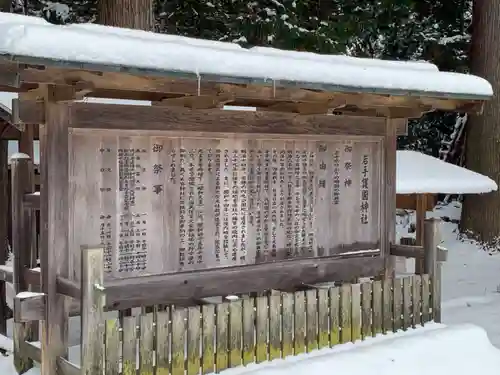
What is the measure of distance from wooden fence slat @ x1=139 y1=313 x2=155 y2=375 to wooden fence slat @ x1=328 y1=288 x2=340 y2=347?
6.67 ft

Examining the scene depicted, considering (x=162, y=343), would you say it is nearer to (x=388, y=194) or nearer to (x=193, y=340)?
(x=193, y=340)

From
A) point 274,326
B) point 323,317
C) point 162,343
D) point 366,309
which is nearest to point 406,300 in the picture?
point 366,309

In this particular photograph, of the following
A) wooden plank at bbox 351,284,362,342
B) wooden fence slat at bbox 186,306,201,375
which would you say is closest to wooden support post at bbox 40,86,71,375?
wooden fence slat at bbox 186,306,201,375

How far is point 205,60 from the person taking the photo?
4.84m

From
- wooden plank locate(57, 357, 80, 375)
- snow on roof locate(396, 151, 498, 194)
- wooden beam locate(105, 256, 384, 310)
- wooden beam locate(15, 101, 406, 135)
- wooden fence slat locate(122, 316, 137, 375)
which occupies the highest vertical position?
wooden beam locate(15, 101, 406, 135)

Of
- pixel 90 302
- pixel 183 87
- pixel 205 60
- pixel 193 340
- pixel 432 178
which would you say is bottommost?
pixel 193 340

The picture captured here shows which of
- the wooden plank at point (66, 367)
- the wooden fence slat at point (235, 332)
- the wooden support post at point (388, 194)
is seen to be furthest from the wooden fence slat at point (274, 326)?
the wooden support post at point (388, 194)

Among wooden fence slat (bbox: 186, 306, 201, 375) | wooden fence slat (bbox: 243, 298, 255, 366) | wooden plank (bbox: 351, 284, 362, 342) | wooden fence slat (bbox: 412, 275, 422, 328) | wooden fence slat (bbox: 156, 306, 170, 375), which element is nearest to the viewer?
wooden fence slat (bbox: 156, 306, 170, 375)

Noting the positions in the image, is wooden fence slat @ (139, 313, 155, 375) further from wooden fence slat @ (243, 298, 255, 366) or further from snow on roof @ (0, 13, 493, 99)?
snow on roof @ (0, 13, 493, 99)

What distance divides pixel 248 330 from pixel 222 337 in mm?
290

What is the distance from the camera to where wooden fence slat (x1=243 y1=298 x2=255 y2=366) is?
5617 mm

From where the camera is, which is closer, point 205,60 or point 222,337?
point 205,60

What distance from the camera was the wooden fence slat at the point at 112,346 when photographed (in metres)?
4.79

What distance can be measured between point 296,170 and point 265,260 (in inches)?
39.0
